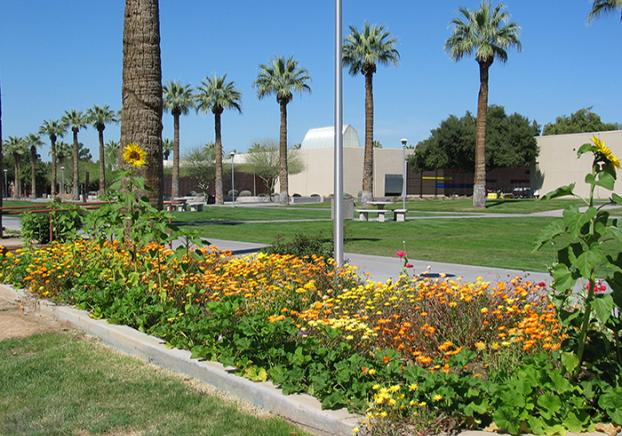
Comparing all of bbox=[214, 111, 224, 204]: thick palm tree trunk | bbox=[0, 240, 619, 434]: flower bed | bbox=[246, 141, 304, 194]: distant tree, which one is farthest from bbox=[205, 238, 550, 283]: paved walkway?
bbox=[246, 141, 304, 194]: distant tree

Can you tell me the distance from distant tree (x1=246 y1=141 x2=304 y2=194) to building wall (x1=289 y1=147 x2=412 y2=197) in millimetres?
1549

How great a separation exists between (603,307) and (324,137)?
89.3 metres

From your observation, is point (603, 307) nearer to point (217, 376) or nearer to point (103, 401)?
point (217, 376)

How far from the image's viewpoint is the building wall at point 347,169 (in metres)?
72.8

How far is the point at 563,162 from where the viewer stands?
60.6m

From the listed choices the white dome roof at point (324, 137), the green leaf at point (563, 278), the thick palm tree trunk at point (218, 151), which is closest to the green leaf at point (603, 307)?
the green leaf at point (563, 278)

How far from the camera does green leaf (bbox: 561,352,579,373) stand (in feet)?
12.8

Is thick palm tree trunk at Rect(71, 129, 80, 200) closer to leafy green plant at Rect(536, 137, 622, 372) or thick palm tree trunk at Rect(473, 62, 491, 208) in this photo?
thick palm tree trunk at Rect(473, 62, 491, 208)

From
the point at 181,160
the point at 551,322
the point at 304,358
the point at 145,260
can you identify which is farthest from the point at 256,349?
the point at 181,160

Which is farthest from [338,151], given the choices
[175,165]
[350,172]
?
[350,172]

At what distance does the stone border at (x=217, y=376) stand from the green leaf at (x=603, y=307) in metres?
1.46

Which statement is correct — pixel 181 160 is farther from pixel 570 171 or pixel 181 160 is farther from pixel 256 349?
pixel 256 349

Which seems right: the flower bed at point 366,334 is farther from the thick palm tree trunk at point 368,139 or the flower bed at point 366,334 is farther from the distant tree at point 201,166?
the distant tree at point 201,166

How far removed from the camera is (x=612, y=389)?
3668 millimetres
